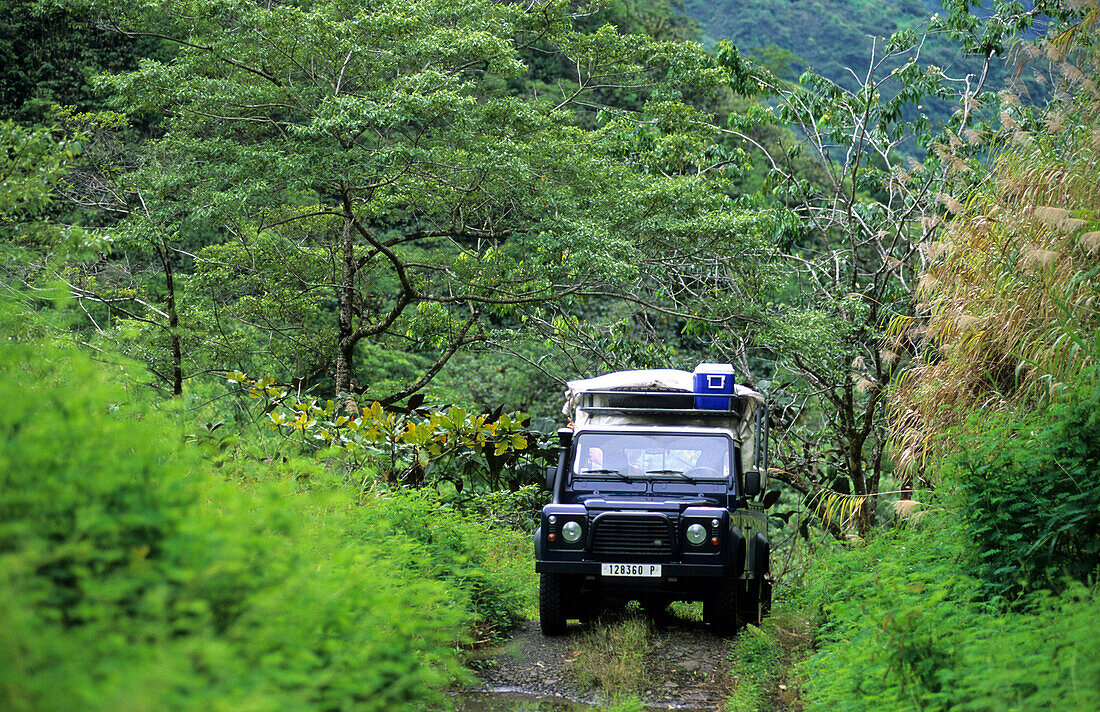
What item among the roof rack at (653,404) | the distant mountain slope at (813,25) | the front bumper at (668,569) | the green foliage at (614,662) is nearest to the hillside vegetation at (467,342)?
the front bumper at (668,569)

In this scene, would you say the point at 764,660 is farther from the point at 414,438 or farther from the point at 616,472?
the point at 414,438

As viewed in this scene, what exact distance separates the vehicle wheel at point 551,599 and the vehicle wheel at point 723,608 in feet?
4.24

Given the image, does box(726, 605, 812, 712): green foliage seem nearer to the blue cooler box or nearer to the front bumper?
the front bumper

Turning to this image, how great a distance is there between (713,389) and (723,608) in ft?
7.27

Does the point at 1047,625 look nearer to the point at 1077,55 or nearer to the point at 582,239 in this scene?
the point at 1077,55

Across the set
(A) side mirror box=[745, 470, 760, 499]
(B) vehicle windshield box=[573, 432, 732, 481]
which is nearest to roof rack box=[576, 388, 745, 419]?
(B) vehicle windshield box=[573, 432, 732, 481]

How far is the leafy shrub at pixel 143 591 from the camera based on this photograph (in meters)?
2.44

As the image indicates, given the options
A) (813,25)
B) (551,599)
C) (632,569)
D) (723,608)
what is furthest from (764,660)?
(813,25)

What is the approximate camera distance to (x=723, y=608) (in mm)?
8266

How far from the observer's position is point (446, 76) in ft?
44.2

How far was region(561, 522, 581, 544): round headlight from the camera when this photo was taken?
804 centimetres

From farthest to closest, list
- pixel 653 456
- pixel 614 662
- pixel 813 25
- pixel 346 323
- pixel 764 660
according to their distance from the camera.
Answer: pixel 813 25 → pixel 346 323 → pixel 653 456 → pixel 764 660 → pixel 614 662

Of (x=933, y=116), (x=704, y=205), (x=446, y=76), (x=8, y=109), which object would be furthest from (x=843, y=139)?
(x=933, y=116)

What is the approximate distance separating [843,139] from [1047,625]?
34.3 feet
